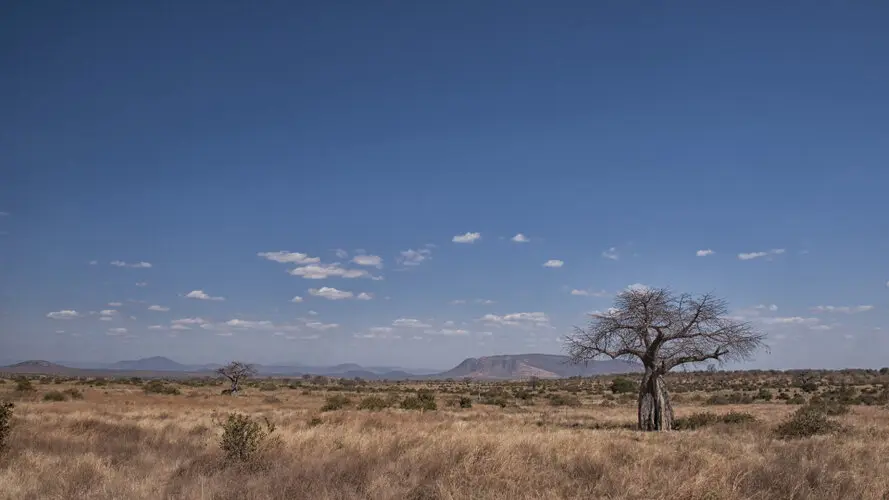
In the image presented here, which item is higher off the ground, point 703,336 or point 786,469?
point 703,336

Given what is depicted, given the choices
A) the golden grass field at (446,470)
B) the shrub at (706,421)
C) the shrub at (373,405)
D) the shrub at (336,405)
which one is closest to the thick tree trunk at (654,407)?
the shrub at (706,421)

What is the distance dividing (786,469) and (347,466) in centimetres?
676

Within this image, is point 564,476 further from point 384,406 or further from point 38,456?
point 384,406

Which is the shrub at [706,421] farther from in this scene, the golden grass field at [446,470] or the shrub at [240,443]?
the shrub at [240,443]

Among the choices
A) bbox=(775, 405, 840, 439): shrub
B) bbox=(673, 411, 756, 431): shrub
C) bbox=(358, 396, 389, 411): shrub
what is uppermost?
bbox=(775, 405, 840, 439): shrub

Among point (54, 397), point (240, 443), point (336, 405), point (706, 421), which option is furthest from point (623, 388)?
point (240, 443)

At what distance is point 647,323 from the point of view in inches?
790

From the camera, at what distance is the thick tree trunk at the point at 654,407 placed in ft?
63.6

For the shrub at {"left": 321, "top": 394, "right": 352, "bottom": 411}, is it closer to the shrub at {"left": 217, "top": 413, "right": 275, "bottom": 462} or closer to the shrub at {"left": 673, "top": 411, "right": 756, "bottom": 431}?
the shrub at {"left": 673, "top": 411, "right": 756, "bottom": 431}

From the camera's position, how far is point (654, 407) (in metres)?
19.6

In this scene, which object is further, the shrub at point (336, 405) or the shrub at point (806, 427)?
the shrub at point (336, 405)

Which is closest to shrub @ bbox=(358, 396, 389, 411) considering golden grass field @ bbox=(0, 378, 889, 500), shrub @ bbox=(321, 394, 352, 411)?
shrub @ bbox=(321, 394, 352, 411)

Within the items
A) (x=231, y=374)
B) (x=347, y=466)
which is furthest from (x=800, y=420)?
(x=231, y=374)

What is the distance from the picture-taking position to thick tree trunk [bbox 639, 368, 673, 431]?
1938cm
